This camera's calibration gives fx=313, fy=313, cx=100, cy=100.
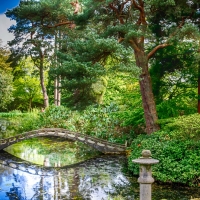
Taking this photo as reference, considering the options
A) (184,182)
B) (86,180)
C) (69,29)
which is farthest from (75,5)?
(184,182)

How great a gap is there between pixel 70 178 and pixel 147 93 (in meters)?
3.98

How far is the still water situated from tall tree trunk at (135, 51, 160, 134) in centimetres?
190

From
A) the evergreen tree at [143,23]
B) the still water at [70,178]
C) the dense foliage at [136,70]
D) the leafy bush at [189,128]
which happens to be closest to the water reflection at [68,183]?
the still water at [70,178]

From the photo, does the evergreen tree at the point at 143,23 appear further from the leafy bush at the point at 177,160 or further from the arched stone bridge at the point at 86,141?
the arched stone bridge at the point at 86,141

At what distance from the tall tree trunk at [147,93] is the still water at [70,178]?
74.6 inches

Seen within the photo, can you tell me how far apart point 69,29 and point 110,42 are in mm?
Answer: 9900

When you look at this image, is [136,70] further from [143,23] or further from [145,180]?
[145,180]

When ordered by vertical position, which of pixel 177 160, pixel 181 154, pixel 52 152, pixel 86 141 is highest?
pixel 86 141

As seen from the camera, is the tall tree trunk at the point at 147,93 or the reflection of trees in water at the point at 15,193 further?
the tall tree trunk at the point at 147,93

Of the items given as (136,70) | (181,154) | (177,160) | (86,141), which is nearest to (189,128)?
(181,154)

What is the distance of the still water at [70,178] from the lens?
Answer: 827 centimetres

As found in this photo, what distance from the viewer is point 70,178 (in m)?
10.3

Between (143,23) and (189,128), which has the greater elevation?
(143,23)

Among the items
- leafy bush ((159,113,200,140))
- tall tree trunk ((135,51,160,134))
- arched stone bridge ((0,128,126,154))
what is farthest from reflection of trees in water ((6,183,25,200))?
arched stone bridge ((0,128,126,154))
